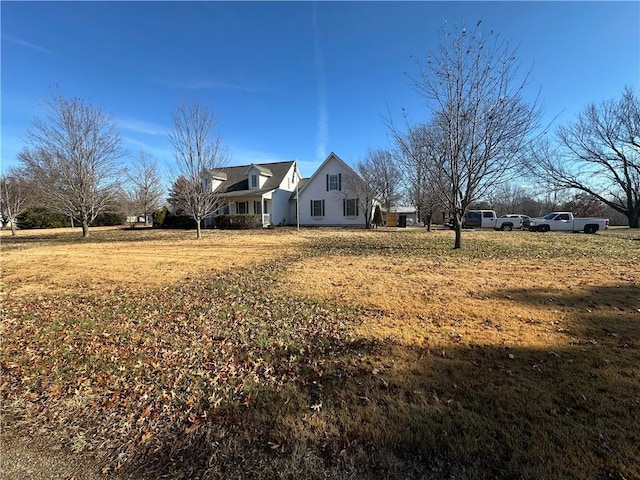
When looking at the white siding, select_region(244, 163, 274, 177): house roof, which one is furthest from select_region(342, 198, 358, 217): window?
select_region(244, 163, 274, 177): house roof

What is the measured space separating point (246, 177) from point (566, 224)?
1132 inches

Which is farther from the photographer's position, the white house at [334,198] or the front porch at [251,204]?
the white house at [334,198]

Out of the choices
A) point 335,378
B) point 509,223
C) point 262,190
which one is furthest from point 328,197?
point 335,378

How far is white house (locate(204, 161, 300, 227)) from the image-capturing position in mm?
27697

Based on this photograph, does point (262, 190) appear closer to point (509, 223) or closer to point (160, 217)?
point (160, 217)

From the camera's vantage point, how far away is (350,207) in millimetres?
28531

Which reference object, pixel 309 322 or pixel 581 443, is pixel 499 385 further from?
pixel 309 322

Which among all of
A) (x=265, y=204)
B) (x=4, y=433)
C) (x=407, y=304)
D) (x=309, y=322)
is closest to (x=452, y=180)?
(x=407, y=304)

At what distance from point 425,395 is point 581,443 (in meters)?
1.07

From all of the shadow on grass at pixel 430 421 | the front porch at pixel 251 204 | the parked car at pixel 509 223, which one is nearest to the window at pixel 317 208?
the front porch at pixel 251 204

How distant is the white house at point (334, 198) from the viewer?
2709 centimetres

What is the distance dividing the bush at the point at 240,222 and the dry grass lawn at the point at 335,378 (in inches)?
755

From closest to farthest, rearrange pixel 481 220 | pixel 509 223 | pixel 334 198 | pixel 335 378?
1. pixel 335 378
2. pixel 509 223
3. pixel 334 198
4. pixel 481 220

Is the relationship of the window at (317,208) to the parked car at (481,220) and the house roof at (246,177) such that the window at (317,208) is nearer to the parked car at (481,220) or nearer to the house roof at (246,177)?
the house roof at (246,177)
